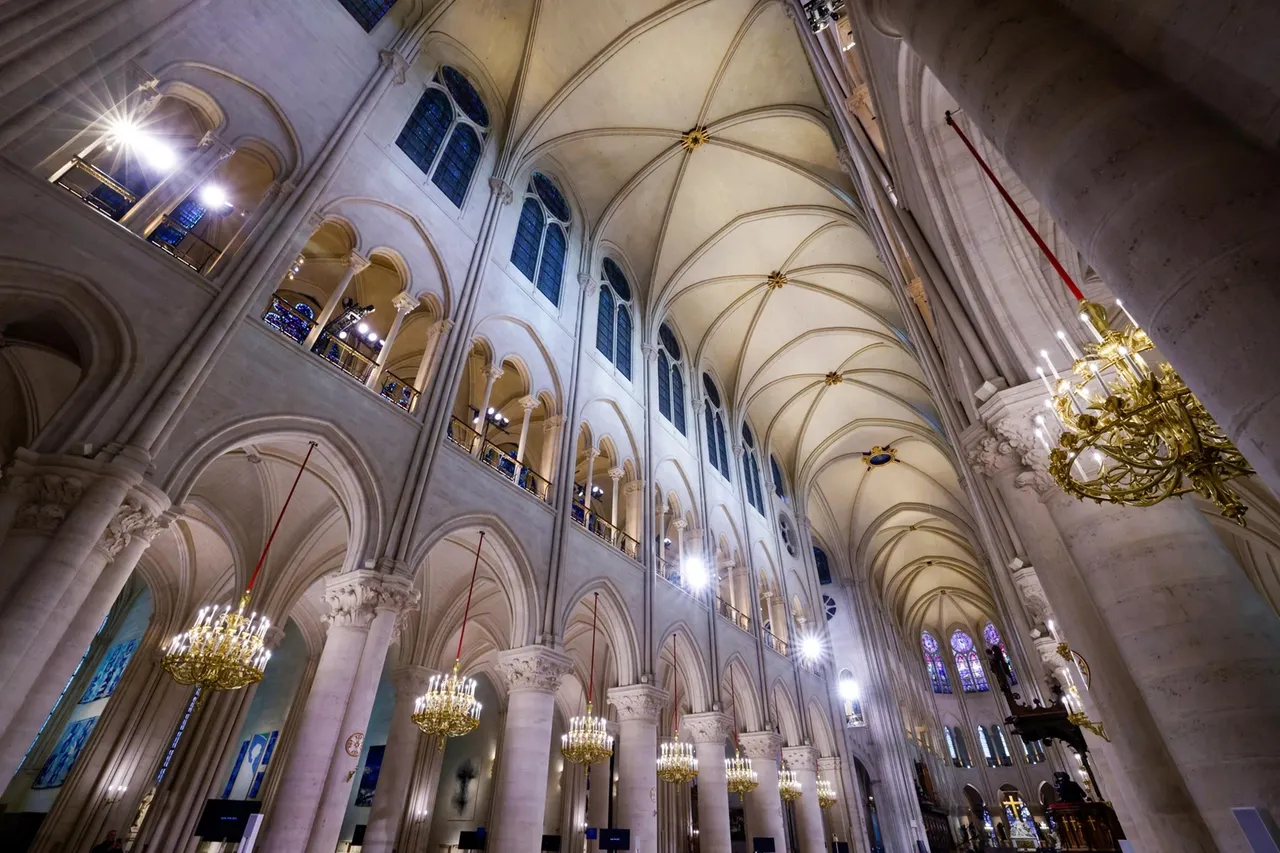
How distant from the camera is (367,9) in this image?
35.3ft

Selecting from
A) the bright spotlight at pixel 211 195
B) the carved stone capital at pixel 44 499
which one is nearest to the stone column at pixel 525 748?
the carved stone capital at pixel 44 499

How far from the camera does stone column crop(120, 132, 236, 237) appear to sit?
6.53 m

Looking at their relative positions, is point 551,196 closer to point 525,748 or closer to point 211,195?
point 211,195

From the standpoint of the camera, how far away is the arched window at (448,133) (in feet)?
36.9

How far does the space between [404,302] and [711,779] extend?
11452 millimetres

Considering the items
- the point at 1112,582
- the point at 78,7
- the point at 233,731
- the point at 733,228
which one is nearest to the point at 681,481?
the point at 733,228

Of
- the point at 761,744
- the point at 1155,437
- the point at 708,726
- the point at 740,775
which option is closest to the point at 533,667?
the point at 708,726

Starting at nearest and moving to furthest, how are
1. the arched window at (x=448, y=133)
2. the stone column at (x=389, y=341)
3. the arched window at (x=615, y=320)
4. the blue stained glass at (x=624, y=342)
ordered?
the stone column at (x=389, y=341), the arched window at (x=448, y=133), the arched window at (x=615, y=320), the blue stained glass at (x=624, y=342)

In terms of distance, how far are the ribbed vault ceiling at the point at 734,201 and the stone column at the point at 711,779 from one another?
10.2 metres

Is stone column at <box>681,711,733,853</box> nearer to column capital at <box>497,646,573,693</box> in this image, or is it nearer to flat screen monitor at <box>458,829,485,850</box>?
flat screen monitor at <box>458,829,485,850</box>

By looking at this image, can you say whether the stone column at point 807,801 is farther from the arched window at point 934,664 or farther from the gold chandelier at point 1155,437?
the arched window at point 934,664

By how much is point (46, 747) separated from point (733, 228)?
21381 mm

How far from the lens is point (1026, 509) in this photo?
5.22 meters

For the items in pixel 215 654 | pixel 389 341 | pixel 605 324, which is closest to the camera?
pixel 215 654
